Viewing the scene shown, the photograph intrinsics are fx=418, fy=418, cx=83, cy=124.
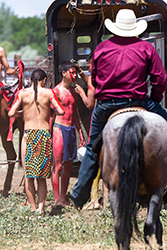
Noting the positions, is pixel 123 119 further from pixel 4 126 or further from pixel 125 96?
pixel 4 126

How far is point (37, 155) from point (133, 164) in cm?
240

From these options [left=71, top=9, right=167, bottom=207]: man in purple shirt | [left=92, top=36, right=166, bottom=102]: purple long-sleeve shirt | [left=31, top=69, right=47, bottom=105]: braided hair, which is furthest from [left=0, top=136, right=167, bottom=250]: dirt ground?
[left=31, top=69, right=47, bottom=105]: braided hair

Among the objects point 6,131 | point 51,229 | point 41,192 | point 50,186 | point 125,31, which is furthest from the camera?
point 50,186

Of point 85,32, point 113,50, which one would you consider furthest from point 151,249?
point 85,32

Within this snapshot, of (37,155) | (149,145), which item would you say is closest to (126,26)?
(149,145)

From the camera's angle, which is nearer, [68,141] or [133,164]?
[133,164]

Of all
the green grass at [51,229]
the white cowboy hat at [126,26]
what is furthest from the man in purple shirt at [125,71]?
the green grass at [51,229]

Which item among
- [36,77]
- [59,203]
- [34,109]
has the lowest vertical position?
[59,203]

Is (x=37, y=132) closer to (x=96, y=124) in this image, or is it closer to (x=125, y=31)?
(x=96, y=124)

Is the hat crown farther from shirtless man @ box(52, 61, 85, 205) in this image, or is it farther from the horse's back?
shirtless man @ box(52, 61, 85, 205)

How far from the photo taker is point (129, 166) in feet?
11.2

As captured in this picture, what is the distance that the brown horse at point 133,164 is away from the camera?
344 cm

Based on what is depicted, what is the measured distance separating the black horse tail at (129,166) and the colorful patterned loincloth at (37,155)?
2.26 metres

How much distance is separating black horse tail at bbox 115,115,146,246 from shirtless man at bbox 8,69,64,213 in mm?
2280
